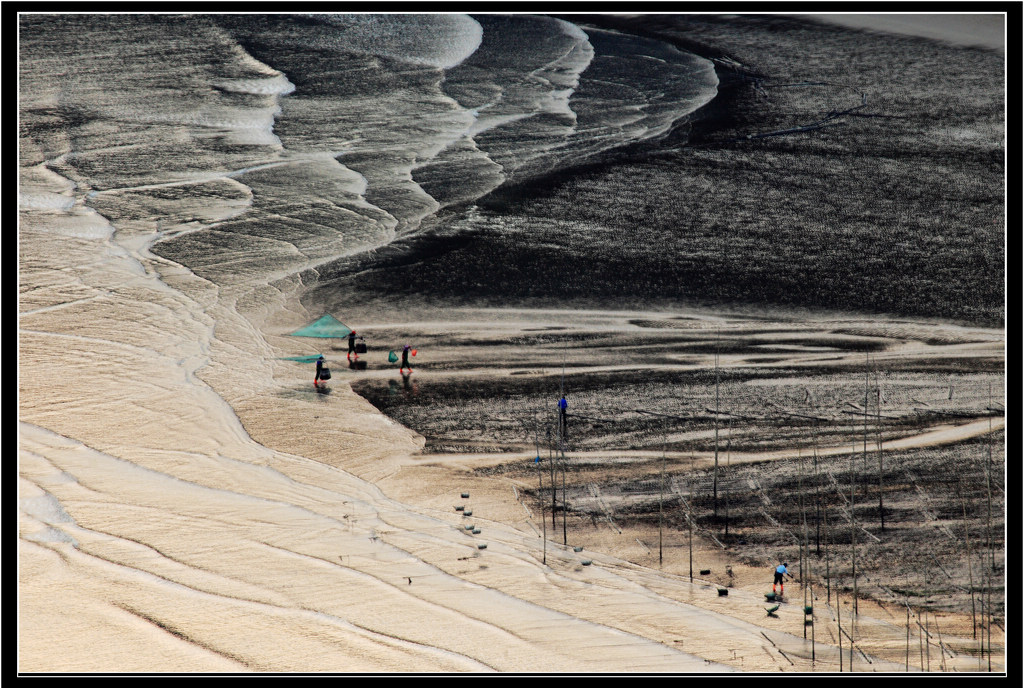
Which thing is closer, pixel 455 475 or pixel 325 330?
pixel 455 475

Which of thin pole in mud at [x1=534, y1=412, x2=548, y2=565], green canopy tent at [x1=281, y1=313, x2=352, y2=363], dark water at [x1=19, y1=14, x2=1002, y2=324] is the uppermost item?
dark water at [x1=19, y1=14, x2=1002, y2=324]

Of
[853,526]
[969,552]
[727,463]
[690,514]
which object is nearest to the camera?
[969,552]

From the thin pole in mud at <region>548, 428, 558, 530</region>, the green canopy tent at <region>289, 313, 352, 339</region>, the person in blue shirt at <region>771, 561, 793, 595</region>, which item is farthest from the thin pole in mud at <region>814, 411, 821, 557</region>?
the green canopy tent at <region>289, 313, 352, 339</region>

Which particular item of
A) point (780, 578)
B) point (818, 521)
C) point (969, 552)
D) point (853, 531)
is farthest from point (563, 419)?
point (969, 552)

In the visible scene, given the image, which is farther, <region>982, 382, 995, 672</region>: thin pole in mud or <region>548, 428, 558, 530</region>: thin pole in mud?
<region>548, 428, 558, 530</region>: thin pole in mud

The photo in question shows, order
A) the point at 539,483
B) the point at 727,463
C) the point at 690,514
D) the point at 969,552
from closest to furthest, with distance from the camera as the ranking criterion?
1. the point at 969,552
2. the point at 690,514
3. the point at 539,483
4. the point at 727,463

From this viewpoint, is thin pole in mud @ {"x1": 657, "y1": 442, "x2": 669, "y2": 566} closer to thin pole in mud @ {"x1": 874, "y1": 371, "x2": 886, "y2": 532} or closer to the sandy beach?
the sandy beach

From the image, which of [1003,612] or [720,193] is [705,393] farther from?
[720,193]

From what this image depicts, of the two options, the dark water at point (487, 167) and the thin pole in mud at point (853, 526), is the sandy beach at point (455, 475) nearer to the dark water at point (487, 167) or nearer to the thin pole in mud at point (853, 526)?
the thin pole in mud at point (853, 526)

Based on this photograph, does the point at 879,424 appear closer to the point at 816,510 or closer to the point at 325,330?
the point at 816,510
